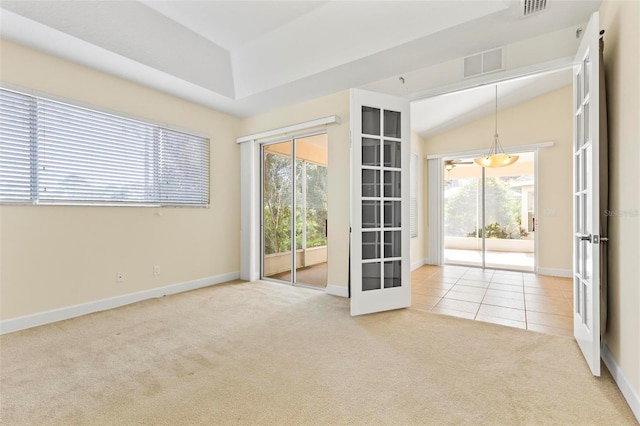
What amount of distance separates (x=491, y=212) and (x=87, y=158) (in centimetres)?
698

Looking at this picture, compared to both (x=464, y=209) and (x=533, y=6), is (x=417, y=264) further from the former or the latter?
(x=533, y=6)

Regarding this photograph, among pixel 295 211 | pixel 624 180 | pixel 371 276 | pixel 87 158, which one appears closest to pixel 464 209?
pixel 295 211

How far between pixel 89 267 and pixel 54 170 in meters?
1.08

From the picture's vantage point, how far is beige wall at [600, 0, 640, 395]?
168 centimetres

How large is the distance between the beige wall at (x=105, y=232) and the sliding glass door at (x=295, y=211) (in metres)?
0.61

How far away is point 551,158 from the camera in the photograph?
210 inches

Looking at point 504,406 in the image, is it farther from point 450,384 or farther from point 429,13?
point 429,13

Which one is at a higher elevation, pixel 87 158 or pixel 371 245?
pixel 87 158

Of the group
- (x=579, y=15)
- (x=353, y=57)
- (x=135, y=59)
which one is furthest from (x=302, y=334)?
(x=579, y=15)

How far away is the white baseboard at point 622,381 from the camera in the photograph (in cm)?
162

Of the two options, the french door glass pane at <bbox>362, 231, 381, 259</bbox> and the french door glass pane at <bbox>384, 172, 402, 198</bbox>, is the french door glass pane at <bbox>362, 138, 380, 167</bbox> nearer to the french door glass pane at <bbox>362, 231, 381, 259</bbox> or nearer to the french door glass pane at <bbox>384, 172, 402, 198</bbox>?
the french door glass pane at <bbox>384, 172, 402, 198</bbox>

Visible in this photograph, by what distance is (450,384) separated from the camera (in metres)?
1.91

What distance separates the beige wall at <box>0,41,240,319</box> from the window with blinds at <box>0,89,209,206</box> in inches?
5.4

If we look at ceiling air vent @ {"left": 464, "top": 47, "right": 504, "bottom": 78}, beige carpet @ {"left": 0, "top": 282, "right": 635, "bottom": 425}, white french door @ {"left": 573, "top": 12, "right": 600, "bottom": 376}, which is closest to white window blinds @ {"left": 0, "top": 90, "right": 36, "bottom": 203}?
beige carpet @ {"left": 0, "top": 282, "right": 635, "bottom": 425}
